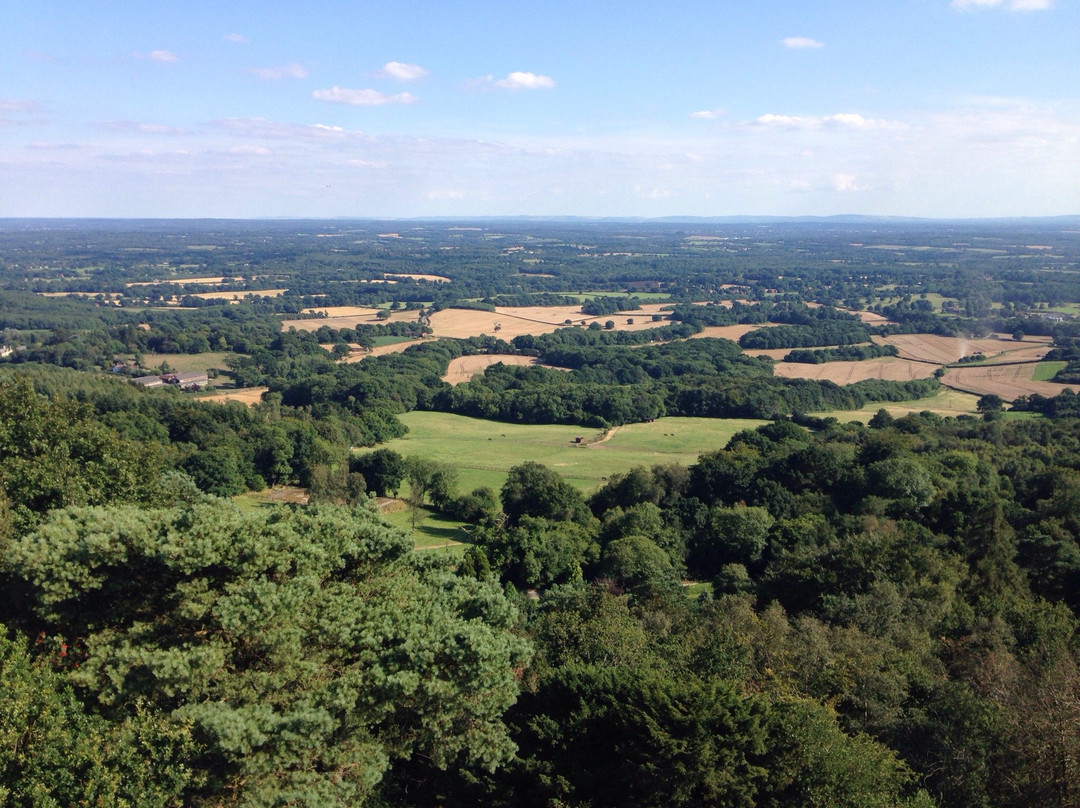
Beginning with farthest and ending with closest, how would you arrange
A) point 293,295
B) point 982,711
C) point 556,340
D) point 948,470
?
point 293,295, point 556,340, point 948,470, point 982,711

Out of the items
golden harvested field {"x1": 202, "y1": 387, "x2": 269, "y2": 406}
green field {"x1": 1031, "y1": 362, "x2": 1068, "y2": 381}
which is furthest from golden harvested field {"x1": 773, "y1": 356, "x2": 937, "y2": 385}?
golden harvested field {"x1": 202, "y1": 387, "x2": 269, "y2": 406}

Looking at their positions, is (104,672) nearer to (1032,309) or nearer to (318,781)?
(318,781)

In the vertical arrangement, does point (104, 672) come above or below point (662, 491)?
above

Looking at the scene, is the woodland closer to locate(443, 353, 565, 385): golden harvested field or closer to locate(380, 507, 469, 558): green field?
locate(380, 507, 469, 558): green field

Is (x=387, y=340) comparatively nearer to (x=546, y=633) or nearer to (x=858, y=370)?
(x=858, y=370)

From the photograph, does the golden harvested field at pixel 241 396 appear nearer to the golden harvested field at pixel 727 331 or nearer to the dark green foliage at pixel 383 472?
the dark green foliage at pixel 383 472

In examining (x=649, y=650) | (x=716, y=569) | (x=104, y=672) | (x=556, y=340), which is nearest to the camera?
(x=104, y=672)

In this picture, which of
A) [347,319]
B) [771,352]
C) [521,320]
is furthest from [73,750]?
[347,319]

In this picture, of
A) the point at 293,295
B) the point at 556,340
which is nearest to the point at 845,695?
the point at 556,340
